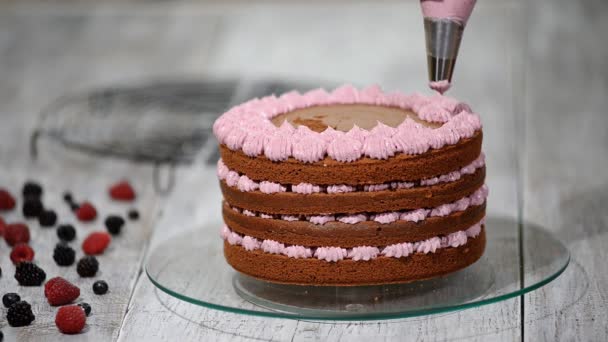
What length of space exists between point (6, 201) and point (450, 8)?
74.9 inches

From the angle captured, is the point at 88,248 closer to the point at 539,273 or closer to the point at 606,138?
the point at 539,273

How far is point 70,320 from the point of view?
270cm

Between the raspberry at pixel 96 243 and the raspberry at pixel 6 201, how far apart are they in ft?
1.72

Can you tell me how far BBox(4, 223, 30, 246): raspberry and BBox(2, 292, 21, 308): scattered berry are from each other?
1.77 feet

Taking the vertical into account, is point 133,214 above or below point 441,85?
below

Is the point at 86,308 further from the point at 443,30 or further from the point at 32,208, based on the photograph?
the point at 443,30

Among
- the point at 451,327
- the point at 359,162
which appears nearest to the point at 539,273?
the point at 451,327

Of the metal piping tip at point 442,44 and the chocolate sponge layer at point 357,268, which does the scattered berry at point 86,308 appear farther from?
the metal piping tip at point 442,44

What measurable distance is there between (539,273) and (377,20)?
3.54 meters

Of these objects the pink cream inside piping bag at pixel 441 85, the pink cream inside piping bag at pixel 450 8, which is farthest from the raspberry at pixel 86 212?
the pink cream inside piping bag at pixel 450 8

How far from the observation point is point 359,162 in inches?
104

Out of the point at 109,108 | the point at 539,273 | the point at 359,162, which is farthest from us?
the point at 109,108

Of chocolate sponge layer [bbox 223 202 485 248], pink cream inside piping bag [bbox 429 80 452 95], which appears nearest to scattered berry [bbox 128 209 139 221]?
chocolate sponge layer [bbox 223 202 485 248]

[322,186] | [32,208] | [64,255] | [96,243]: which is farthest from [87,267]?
[322,186]
